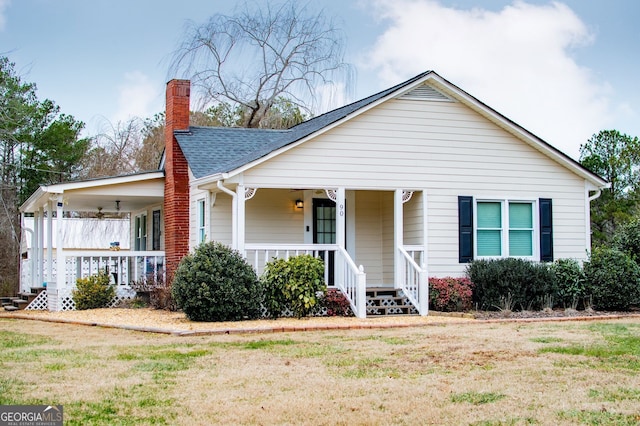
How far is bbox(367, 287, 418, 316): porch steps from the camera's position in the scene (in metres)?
16.5

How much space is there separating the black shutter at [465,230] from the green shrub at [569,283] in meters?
1.84

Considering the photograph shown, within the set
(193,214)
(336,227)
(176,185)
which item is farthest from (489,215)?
(176,185)

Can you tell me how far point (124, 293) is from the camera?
19141 mm

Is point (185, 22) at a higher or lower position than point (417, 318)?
higher

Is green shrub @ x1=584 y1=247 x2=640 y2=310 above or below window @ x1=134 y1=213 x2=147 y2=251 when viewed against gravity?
below

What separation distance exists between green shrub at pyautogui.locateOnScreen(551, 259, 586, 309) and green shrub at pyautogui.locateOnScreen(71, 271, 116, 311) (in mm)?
9910

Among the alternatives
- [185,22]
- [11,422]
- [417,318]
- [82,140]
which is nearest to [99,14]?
[185,22]

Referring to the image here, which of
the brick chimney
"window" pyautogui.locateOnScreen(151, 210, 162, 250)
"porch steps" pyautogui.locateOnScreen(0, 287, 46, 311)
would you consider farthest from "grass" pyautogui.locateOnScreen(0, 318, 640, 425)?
"window" pyautogui.locateOnScreen(151, 210, 162, 250)

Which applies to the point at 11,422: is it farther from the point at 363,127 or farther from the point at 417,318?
the point at 363,127

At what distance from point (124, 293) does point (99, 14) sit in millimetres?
9694

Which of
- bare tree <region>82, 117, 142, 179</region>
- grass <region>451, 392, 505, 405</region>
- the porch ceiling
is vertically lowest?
grass <region>451, 392, 505, 405</region>

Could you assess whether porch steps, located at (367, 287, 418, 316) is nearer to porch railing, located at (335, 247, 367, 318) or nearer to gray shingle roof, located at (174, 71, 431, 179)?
porch railing, located at (335, 247, 367, 318)

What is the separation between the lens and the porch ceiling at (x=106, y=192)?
18.9 metres

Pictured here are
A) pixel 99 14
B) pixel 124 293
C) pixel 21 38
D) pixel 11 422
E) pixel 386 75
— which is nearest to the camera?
pixel 11 422
